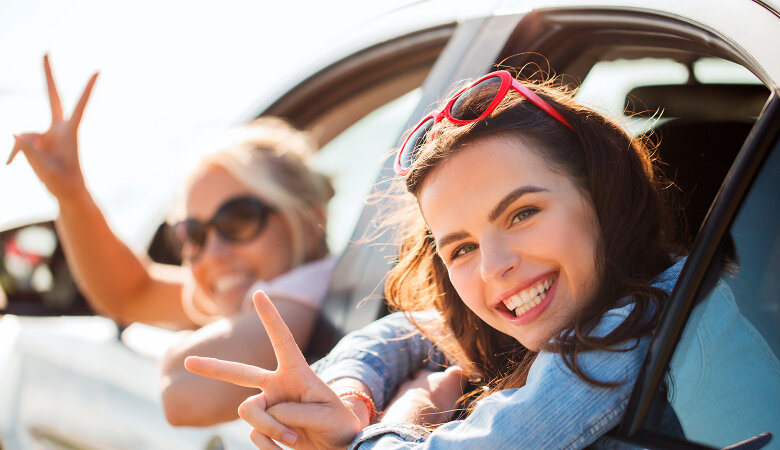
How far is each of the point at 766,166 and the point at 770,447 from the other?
0.38 meters

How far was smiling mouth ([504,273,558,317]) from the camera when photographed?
1319 millimetres

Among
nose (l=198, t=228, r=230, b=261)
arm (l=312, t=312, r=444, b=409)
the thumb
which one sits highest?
the thumb

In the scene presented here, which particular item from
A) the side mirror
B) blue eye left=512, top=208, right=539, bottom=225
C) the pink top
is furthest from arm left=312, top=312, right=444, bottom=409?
the side mirror

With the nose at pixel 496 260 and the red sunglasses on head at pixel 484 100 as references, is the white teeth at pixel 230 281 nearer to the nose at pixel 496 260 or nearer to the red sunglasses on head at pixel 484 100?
the red sunglasses on head at pixel 484 100

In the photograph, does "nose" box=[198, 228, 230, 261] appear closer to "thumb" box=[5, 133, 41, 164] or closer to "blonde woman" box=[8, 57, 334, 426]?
"blonde woman" box=[8, 57, 334, 426]

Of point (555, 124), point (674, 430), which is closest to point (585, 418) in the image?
point (674, 430)

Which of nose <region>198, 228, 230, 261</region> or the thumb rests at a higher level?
the thumb

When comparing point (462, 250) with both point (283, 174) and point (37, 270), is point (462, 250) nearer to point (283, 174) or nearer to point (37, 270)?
point (283, 174)

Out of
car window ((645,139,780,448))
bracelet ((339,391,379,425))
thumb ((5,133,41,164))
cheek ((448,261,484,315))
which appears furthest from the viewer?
thumb ((5,133,41,164))

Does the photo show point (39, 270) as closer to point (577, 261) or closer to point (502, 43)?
point (502, 43)

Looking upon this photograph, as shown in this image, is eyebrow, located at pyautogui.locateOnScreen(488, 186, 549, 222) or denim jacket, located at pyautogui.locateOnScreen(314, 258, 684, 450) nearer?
denim jacket, located at pyautogui.locateOnScreen(314, 258, 684, 450)

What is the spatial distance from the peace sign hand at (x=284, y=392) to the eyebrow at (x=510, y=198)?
439 mm

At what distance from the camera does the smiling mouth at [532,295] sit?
132cm

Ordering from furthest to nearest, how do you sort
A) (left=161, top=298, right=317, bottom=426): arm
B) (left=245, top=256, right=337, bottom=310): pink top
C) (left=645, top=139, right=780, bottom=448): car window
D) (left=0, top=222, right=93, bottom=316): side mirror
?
(left=0, top=222, right=93, bottom=316): side mirror
(left=245, top=256, right=337, bottom=310): pink top
(left=161, top=298, right=317, bottom=426): arm
(left=645, top=139, right=780, bottom=448): car window
